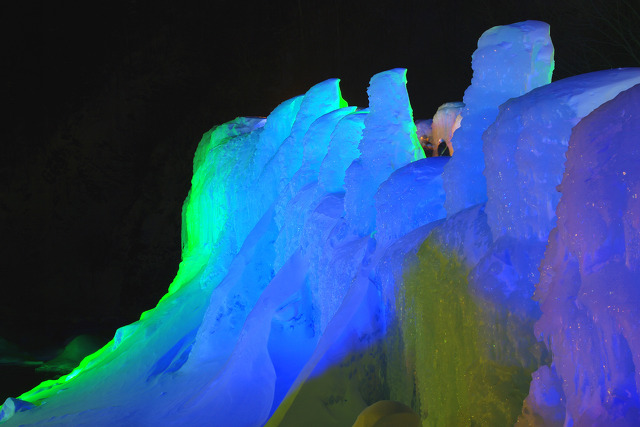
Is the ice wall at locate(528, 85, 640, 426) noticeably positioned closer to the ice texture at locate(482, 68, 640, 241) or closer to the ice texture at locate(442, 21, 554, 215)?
the ice texture at locate(482, 68, 640, 241)

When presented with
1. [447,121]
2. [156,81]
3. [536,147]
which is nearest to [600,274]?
[536,147]

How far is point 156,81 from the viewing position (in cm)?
1365

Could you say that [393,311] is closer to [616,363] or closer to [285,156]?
[616,363]

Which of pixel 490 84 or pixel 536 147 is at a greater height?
pixel 490 84

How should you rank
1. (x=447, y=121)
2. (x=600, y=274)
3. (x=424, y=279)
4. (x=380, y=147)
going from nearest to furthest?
1. (x=600, y=274)
2. (x=424, y=279)
3. (x=380, y=147)
4. (x=447, y=121)

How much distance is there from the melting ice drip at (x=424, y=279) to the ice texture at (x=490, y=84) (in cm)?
1

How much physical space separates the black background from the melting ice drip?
16.5 feet

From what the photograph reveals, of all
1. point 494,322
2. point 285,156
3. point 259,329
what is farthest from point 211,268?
point 494,322

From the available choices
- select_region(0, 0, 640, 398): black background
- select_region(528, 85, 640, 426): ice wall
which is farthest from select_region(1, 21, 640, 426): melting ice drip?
select_region(0, 0, 640, 398): black background

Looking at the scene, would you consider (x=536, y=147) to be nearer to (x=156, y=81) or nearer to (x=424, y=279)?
(x=424, y=279)

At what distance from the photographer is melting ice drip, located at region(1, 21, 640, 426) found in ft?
6.88

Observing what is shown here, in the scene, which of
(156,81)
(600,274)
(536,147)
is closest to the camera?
(600,274)

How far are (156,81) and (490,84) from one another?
441 inches

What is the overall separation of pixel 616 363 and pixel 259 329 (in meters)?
4.41
